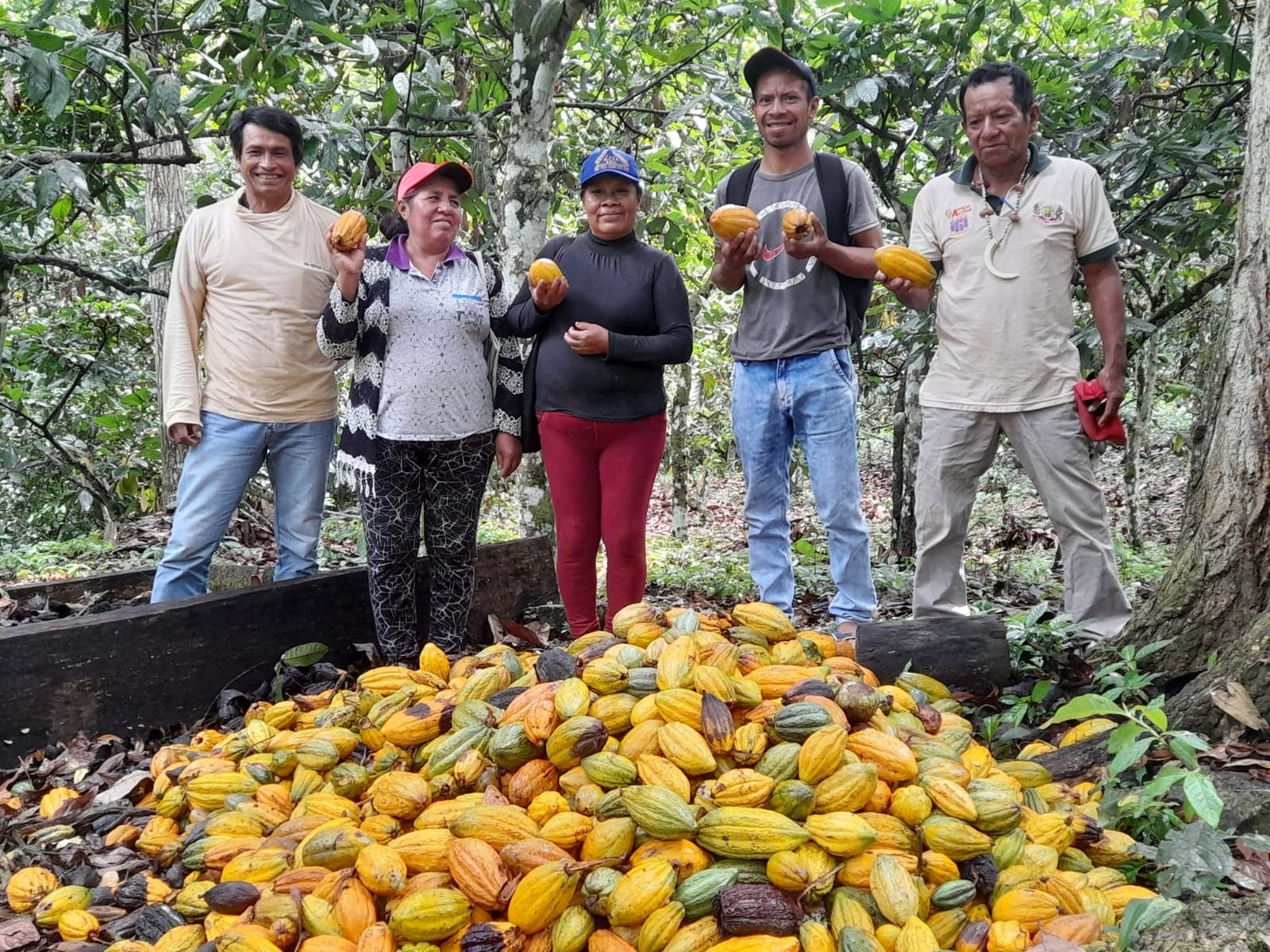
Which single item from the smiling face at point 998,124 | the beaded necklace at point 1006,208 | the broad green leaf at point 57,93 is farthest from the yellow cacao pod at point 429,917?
the smiling face at point 998,124

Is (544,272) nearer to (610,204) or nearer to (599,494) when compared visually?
(610,204)

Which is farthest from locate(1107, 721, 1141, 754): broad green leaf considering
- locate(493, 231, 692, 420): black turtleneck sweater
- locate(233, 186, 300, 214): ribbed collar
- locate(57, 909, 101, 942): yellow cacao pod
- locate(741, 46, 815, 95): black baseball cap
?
locate(233, 186, 300, 214): ribbed collar

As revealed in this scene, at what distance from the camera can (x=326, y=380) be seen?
329 cm

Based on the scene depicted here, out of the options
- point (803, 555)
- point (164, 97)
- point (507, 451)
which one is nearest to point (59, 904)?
point (507, 451)

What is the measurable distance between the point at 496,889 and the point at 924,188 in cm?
265

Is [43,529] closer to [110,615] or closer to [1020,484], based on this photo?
[110,615]

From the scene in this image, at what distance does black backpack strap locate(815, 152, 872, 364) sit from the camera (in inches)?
122

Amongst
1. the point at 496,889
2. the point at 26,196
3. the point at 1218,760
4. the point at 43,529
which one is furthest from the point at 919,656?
the point at 43,529

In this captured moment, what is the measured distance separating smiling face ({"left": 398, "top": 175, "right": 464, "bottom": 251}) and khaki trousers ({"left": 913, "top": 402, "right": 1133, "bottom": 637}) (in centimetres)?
175

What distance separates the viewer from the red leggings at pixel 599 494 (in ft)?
10.0

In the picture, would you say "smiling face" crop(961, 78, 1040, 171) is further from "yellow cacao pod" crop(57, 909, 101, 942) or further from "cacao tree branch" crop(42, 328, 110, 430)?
"cacao tree branch" crop(42, 328, 110, 430)

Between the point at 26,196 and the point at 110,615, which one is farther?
the point at 26,196

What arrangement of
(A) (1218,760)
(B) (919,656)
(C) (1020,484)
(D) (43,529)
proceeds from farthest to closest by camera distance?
(C) (1020,484) → (D) (43,529) → (B) (919,656) → (A) (1218,760)

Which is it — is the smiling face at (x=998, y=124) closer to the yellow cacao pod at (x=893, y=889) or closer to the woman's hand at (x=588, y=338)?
the woman's hand at (x=588, y=338)
